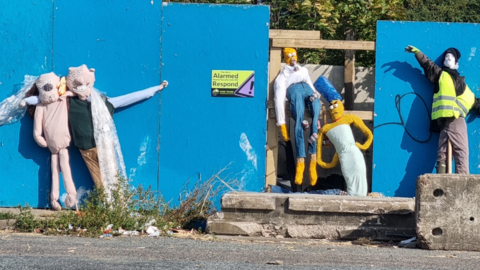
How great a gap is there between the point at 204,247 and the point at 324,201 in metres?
1.62

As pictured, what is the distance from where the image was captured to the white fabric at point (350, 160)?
9180 millimetres

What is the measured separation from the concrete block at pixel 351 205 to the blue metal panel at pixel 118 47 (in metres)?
2.11

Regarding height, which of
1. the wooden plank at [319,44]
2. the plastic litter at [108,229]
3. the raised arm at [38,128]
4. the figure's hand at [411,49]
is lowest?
the plastic litter at [108,229]

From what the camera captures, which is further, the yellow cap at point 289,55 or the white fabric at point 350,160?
the yellow cap at point 289,55

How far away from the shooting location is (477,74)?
9.15 metres

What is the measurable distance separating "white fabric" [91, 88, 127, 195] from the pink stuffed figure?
1.19 ft

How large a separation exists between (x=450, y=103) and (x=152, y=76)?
3793 millimetres

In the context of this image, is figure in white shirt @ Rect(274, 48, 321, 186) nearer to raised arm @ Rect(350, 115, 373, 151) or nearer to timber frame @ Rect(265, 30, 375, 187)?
timber frame @ Rect(265, 30, 375, 187)

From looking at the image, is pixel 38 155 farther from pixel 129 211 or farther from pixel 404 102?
pixel 404 102

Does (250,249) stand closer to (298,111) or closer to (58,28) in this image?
(298,111)

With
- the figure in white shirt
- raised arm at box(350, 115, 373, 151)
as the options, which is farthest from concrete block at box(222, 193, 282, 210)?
raised arm at box(350, 115, 373, 151)

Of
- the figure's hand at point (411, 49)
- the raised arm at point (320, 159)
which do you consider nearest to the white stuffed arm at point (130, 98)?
the raised arm at point (320, 159)

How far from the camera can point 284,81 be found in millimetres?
9344

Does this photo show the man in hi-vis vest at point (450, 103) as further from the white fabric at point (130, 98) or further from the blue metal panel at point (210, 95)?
the white fabric at point (130, 98)
